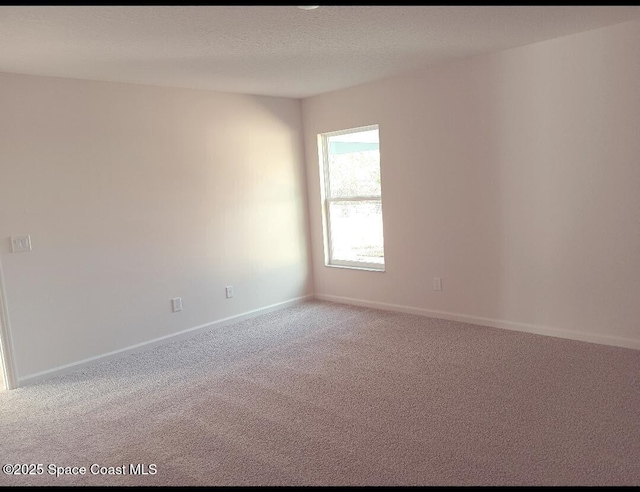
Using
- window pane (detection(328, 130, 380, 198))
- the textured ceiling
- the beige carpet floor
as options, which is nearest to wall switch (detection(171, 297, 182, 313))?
the beige carpet floor

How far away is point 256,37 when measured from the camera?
302 cm

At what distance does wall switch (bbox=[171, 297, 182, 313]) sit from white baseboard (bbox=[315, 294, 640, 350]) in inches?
68.4

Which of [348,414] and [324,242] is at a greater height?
[324,242]

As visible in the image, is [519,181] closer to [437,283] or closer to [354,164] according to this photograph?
[437,283]

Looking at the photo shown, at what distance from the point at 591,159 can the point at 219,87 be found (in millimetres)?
3103

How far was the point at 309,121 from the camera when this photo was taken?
5422 mm

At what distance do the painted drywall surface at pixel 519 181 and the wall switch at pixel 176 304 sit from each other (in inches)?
75.1

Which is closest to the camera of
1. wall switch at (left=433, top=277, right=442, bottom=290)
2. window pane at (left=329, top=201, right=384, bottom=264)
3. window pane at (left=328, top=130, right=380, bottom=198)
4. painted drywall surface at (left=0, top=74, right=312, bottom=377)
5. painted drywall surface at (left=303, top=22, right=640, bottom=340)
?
painted drywall surface at (left=303, top=22, right=640, bottom=340)

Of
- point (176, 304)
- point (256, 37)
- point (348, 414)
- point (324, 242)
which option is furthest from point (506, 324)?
point (256, 37)

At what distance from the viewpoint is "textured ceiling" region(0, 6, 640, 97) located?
258 centimetres

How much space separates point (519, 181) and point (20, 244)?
3.76m

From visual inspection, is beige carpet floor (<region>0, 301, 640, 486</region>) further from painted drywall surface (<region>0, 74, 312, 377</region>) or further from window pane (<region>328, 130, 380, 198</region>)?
window pane (<region>328, 130, 380, 198</region>)

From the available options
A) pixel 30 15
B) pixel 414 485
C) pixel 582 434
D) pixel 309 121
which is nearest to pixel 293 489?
pixel 414 485

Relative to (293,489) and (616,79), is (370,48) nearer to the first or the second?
(616,79)
